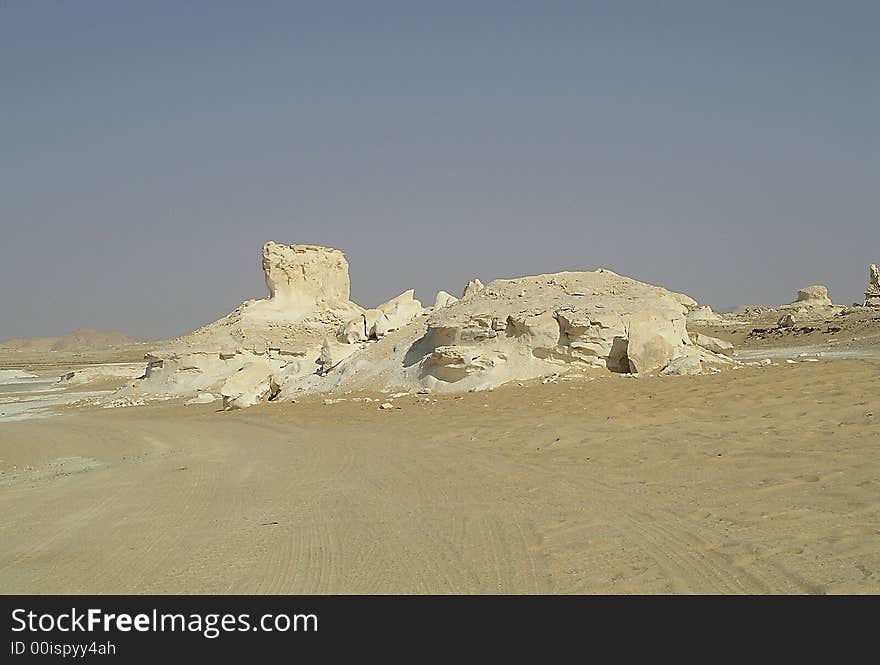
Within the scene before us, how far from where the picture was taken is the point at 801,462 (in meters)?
6.69

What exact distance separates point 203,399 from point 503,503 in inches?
734

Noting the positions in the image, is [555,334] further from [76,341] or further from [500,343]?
[76,341]

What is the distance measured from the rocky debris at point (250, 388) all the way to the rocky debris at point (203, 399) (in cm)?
134

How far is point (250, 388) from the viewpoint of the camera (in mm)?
21047

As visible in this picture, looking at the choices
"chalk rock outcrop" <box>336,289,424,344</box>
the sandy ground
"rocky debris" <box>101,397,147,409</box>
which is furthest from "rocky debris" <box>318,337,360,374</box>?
the sandy ground

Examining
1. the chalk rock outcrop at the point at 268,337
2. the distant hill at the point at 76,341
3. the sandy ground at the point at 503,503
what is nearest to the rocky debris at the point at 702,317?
the chalk rock outcrop at the point at 268,337

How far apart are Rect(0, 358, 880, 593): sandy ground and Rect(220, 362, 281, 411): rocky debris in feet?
21.8

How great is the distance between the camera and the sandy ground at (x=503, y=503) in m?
4.50

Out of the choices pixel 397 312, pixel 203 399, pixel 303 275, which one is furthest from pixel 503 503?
pixel 303 275

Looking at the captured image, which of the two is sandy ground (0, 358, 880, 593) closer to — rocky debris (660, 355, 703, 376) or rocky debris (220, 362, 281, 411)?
rocky debris (660, 355, 703, 376)

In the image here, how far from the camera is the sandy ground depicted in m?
4.50

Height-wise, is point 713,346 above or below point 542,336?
below

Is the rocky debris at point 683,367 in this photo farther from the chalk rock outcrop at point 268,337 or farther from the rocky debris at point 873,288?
the rocky debris at point 873,288
